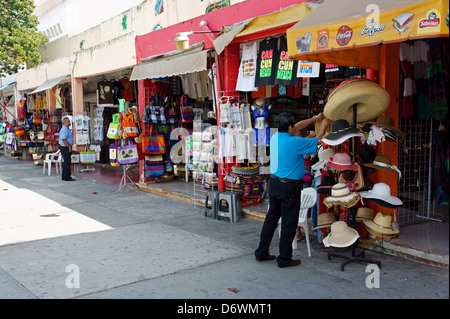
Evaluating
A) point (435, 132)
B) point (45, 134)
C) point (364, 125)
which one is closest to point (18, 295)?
point (364, 125)

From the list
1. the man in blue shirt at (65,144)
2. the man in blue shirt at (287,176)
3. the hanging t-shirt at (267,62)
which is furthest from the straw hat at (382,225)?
the man in blue shirt at (65,144)

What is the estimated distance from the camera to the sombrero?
17.0 feet

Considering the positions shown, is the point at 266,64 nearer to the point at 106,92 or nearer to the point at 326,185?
the point at 326,185

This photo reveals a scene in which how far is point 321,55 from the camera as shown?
559cm

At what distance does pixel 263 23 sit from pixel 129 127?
16.6 ft

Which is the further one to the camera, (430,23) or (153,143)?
(153,143)

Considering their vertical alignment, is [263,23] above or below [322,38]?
above

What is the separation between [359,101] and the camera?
17.2ft

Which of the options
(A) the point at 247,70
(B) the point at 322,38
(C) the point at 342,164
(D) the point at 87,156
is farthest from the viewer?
(D) the point at 87,156

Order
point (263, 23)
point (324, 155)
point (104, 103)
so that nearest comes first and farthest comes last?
point (324, 155) → point (263, 23) → point (104, 103)

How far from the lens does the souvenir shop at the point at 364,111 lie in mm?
5055

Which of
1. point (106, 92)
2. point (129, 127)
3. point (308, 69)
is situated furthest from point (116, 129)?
point (308, 69)
